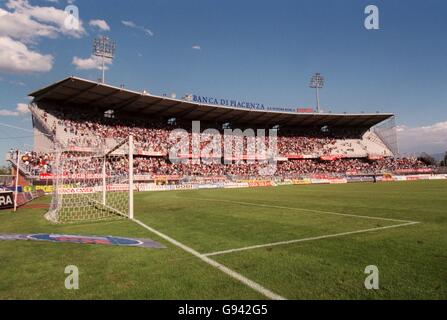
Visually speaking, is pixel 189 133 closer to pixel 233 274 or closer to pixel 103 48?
pixel 103 48

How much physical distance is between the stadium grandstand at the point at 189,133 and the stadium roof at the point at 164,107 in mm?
128

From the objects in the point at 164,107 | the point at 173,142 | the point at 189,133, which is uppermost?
the point at 164,107

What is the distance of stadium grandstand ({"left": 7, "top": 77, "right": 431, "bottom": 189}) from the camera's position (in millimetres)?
46594

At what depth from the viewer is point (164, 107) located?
58000mm

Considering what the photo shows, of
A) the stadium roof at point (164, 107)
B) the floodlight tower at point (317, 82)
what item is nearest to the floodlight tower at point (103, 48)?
the stadium roof at point (164, 107)

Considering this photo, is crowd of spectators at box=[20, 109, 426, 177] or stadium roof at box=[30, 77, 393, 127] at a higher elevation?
stadium roof at box=[30, 77, 393, 127]

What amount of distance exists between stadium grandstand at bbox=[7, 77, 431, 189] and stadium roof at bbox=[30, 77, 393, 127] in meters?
0.13

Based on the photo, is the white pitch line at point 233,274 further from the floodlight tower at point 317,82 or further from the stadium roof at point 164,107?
the floodlight tower at point 317,82

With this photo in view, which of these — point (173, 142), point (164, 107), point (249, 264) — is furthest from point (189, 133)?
point (249, 264)

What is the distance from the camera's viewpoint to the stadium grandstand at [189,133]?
46.6 m

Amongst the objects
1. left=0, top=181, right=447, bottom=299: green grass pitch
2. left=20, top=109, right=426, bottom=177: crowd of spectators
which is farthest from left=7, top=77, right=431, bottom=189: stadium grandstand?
left=0, top=181, right=447, bottom=299: green grass pitch

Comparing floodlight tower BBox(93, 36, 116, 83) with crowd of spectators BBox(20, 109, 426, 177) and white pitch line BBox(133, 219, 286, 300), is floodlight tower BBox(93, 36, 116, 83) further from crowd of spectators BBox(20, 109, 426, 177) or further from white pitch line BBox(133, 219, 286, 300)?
white pitch line BBox(133, 219, 286, 300)

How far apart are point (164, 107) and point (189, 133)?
7.66 m
